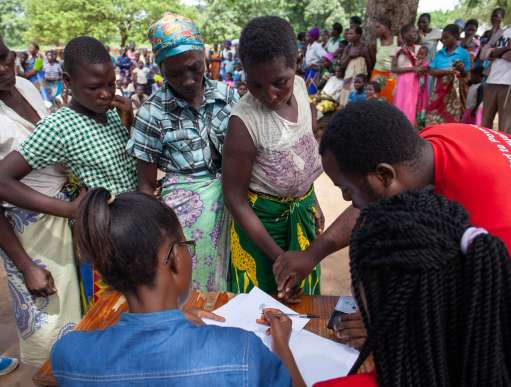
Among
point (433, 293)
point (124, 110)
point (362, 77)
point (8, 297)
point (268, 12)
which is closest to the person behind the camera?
point (433, 293)

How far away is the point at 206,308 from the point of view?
158cm

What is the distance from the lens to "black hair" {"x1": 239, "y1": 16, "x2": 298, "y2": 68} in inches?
60.6

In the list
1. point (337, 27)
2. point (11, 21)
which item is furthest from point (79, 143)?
point (11, 21)

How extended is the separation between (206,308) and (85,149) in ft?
2.76

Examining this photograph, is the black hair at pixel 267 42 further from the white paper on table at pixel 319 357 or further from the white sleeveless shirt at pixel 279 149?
the white paper on table at pixel 319 357

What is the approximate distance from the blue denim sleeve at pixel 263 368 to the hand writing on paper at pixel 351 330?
1.15 ft

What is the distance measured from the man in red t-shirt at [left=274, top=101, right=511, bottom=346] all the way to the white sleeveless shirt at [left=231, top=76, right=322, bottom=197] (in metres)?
0.48

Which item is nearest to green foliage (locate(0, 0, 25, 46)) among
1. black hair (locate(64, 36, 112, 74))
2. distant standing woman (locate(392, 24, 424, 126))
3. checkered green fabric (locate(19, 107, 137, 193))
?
distant standing woman (locate(392, 24, 424, 126))

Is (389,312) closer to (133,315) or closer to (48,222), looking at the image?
(133,315)

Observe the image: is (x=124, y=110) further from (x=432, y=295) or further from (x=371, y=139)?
(x=432, y=295)

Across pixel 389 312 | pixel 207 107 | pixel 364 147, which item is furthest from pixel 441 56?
pixel 389 312

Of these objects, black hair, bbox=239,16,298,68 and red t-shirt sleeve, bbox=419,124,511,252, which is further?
black hair, bbox=239,16,298,68

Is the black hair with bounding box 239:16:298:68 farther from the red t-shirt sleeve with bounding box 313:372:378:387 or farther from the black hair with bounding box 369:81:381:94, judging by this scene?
the black hair with bounding box 369:81:381:94

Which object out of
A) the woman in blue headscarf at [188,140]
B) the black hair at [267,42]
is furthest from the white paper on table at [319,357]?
the black hair at [267,42]
